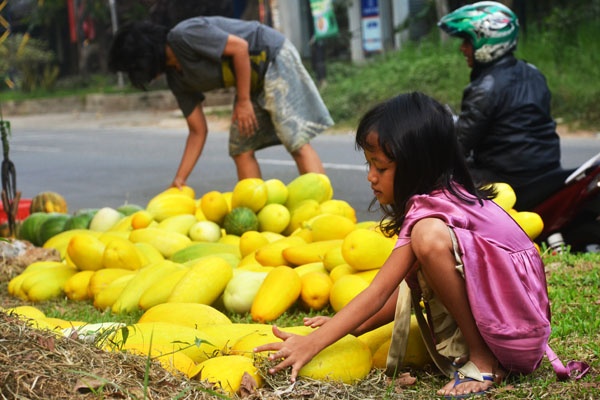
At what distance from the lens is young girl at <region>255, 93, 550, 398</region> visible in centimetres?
272

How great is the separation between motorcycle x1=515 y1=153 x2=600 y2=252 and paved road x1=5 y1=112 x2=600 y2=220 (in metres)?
2.06

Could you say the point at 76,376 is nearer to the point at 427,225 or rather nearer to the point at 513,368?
the point at 427,225

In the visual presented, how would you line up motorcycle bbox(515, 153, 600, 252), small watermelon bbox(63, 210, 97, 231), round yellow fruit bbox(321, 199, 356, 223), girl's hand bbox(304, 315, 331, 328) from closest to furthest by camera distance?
1. girl's hand bbox(304, 315, 331, 328)
2. motorcycle bbox(515, 153, 600, 252)
3. round yellow fruit bbox(321, 199, 356, 223)
4. small watermelon bbox(63, 210, 97, 231)

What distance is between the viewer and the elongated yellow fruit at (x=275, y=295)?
3.89 meters

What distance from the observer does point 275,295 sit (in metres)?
3.89

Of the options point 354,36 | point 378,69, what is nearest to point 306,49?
point 354,36

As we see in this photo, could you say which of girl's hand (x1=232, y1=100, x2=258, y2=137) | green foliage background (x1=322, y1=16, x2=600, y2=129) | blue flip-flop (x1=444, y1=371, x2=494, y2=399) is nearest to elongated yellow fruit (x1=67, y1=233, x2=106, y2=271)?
girl's hand (x1=232, y1=100, x2=258, y2=137)

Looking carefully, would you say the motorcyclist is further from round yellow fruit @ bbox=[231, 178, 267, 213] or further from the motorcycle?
round yellow fruit @ bbox=[231, 178, 267, 213]

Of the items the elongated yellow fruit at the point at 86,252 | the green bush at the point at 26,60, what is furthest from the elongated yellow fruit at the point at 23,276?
the green bush at the point at 26,60

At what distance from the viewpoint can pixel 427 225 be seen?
2719 millimetres

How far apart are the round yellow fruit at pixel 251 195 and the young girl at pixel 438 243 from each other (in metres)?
2.28

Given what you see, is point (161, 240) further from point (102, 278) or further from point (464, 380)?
point (464, 380)

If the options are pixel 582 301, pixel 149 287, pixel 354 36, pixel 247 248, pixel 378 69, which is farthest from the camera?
pixel 354 36

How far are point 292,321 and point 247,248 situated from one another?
869mm
